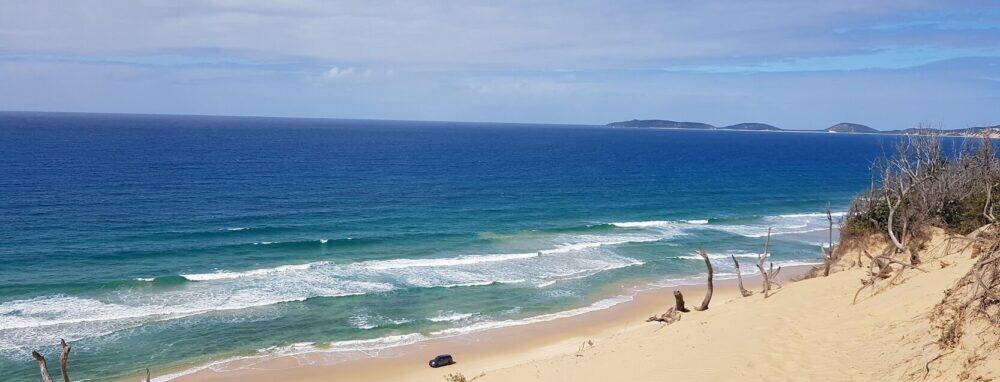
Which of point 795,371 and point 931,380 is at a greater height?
point 931,380

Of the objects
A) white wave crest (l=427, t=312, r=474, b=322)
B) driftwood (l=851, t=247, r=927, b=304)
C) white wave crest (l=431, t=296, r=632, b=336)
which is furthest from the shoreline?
driftwood (l=851, t=247, r=927, b=304)

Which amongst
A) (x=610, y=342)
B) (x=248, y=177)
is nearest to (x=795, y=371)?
(x=610, y=342)

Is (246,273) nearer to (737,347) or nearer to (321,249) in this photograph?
(321,249)

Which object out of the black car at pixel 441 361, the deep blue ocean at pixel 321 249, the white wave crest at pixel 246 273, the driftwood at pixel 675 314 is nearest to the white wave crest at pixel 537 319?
the deep blue ocean at pixel 321 249

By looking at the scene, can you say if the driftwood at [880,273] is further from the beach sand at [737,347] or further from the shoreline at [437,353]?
the shoreline at [437,353]

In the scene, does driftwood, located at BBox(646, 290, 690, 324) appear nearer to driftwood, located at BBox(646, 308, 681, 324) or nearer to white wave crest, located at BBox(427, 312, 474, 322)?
driftwood, located at BBox(646, 308, 681, 324)

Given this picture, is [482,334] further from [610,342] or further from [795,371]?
[795,371]
